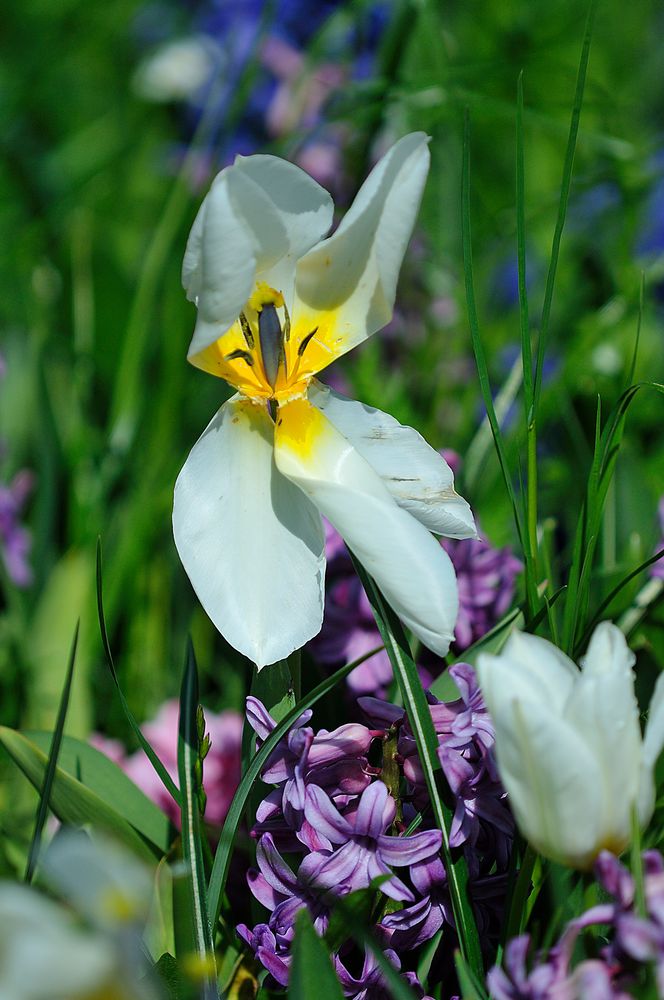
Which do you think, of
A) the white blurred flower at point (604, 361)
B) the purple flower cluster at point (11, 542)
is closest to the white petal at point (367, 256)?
the purple flower cluster at point (11, 542)

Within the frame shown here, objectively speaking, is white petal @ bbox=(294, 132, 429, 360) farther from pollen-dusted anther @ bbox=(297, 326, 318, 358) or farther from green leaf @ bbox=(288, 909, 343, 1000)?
green leaf @ bbox=(288, 909, 343, 1000)

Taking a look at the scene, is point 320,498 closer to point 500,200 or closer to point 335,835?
point 335,835

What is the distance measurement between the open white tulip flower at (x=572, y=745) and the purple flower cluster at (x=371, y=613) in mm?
259

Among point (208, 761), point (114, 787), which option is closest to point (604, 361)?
point (208, 761)

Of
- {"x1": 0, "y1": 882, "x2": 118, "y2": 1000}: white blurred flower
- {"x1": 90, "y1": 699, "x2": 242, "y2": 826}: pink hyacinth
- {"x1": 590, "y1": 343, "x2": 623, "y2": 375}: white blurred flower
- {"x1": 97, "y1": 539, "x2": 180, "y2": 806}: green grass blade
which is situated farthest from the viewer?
{"x1": 590, "y1": 343, "x2": 623, "y2": 375}: white blurred flower

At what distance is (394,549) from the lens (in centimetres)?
45

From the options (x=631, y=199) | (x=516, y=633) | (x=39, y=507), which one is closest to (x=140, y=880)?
(x=516, y=633)

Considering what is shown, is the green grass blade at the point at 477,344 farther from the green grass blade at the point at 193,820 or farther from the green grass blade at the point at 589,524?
the green grass blade at the point at 193,820

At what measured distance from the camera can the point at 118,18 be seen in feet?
8.38

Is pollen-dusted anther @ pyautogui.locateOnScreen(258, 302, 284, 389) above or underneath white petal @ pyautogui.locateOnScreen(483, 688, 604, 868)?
above

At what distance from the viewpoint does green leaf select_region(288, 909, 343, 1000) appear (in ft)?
1.34

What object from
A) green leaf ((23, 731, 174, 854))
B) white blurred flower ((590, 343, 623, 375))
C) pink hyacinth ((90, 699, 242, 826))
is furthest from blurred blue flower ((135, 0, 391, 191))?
green leaf ((23, 731, 174, 854))

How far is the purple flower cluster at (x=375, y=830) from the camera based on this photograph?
1.59ft

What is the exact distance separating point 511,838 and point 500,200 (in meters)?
1.58
